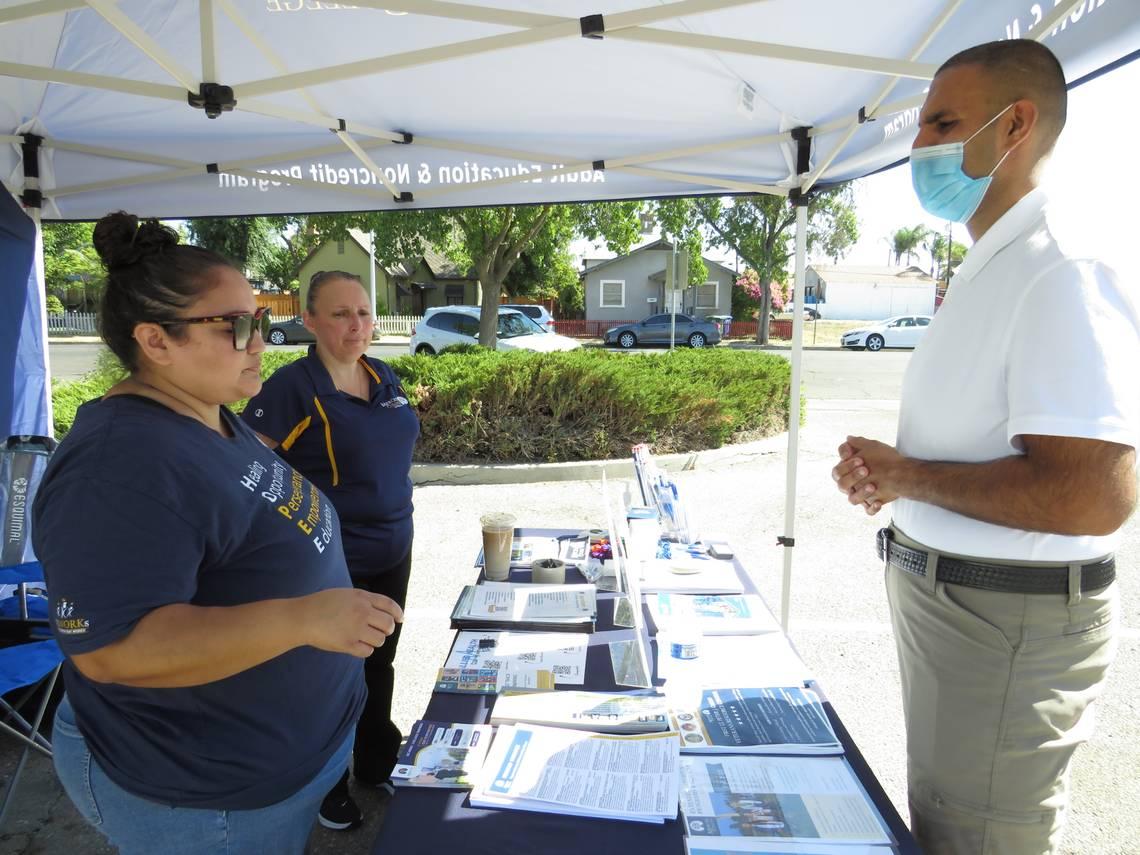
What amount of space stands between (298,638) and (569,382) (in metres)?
6.37

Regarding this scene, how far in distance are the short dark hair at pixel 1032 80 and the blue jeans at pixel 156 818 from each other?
6.66 ft

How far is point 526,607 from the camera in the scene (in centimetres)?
227

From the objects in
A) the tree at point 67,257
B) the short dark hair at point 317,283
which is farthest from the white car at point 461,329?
the short dark hair at point 317,283

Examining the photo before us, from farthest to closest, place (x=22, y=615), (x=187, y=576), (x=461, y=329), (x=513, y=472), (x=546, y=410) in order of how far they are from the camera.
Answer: (x=461, y=329) < (x=546, y=410) < (x=513, y=472) < (x=22, y=615) < (x=187, y=576)

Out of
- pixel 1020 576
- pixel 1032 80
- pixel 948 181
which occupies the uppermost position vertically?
pixel 1032 80

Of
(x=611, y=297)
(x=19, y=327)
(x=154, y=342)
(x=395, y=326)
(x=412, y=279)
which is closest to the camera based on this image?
(x=154, y=342)

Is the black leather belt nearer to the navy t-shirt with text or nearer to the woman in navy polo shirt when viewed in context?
the navy t-shirt with text

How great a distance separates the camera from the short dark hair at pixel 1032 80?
1.48 meters

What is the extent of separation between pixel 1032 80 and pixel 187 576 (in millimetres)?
1857

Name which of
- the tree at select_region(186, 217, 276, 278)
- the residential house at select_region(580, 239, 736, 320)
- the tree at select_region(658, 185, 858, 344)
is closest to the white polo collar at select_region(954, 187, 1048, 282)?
the tree at select_region(658, 185, 858, 344)

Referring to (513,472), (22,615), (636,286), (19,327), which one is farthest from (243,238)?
(22,615)

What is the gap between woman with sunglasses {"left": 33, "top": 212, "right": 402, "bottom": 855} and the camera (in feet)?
3.50

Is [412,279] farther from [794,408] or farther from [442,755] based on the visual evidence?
[442,755]

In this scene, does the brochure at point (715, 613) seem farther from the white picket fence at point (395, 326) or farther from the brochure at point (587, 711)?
the white picket fence at point (395, 326)
